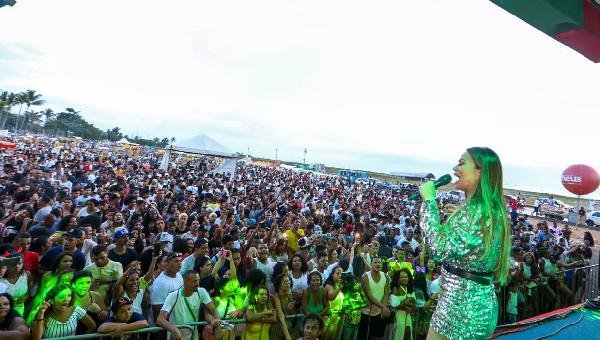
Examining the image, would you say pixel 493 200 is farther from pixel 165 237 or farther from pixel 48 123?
pixel 48 123

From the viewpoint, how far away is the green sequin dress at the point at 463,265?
170 cm

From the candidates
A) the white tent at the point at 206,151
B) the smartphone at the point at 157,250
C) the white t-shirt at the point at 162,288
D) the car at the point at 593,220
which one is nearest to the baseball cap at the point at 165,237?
the smartphone at the point at 157,250

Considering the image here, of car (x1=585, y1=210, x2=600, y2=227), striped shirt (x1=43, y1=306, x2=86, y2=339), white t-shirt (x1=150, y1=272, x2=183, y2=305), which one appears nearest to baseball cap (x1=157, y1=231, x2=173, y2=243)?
white t-shirt (x1=150, y1=272, x2=183, y2=305)

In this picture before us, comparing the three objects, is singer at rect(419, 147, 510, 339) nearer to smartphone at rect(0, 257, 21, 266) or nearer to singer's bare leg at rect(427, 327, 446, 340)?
singer's bare leg at rect(427, 327, 446, 340)

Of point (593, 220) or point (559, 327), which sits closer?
point (559, 327)

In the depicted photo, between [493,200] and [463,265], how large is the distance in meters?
0.33

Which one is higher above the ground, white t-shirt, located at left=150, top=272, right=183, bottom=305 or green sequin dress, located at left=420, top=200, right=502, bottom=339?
green sequin dress, located at left=420, top=200, right=502, bottom=339

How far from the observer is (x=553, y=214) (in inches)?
1001

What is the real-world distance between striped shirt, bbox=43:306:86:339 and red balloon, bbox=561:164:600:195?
14.1 metres

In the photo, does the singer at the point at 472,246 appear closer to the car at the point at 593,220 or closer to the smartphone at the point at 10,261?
the smartphone at the point at 10,261

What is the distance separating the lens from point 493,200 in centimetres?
175

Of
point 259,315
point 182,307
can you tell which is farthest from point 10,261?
point 259,315

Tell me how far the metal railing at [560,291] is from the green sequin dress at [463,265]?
16.7 feet

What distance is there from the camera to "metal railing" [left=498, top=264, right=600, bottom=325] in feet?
22.2
